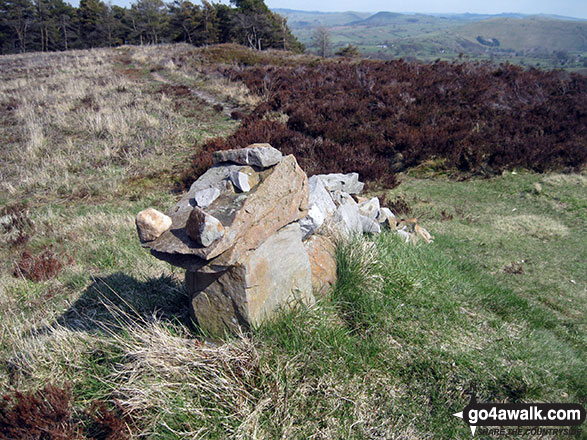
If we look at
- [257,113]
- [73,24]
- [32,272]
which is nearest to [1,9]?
[73,24]

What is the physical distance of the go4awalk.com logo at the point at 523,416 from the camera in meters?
2.46

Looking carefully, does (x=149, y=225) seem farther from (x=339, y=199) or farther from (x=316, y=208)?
(x=339, y=199)

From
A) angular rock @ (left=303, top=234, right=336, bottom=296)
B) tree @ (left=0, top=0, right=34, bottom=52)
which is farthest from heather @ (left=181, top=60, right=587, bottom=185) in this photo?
tree @ (left=0, top=0, right=34, bottom=52)

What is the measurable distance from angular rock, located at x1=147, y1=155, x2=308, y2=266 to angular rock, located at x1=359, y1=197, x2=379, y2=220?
2.48 m

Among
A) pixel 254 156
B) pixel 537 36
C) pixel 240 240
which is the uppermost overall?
pixel 537 36

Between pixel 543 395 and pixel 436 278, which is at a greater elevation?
pixel 436 278

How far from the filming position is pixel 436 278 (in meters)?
3.71

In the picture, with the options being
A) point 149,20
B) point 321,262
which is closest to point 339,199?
point 321,262

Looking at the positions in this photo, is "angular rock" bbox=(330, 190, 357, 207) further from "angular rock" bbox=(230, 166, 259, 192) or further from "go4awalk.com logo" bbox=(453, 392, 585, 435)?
"go4awalk.com logo" bbox=(453, 392, 585, 435)

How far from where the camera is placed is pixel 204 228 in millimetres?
2191

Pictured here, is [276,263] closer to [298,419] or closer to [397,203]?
[298,419]

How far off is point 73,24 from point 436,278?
2234 inches

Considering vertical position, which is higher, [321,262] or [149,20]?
[149,20]

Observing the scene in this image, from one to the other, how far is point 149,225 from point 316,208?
5.87ft
